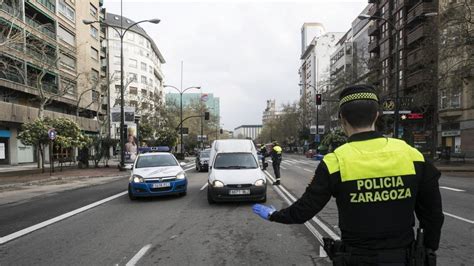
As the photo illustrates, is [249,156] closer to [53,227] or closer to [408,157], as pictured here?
[53,227]

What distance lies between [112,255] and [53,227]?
9.80 feet

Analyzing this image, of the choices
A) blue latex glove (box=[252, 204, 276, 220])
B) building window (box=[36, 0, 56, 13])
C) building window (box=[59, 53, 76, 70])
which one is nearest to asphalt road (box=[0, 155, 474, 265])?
blue latex glove (box=[252, 204, 276, 220])

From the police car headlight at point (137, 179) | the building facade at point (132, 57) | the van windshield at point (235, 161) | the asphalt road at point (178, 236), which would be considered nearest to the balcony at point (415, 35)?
the asphalt road at point (178, 236)

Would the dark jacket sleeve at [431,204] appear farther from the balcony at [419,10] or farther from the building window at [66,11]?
the building window at [66,11]

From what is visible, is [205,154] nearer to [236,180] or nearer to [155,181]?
[155,181]

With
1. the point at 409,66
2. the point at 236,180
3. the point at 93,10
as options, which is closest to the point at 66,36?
the point at 93,10

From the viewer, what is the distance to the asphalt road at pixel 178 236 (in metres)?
5.41

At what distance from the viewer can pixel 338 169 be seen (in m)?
2.17

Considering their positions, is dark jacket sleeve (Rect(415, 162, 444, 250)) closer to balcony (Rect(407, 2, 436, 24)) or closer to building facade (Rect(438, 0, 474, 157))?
building facade (Rect(438, 0, 474, 157))

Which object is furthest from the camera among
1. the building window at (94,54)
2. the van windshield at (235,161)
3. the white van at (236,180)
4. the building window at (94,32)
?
the building window at (94,32)

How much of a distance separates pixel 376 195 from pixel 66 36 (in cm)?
4980

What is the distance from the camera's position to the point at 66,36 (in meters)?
45.7

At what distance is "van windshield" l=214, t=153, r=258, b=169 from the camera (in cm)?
1162

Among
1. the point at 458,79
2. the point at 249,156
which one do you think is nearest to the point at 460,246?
the point at 249,156
